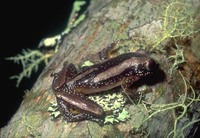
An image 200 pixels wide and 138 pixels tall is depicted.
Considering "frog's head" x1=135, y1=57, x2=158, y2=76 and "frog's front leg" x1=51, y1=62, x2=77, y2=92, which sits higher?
"frog's front leg" x1=51, y1=62, x2=77, y2=92

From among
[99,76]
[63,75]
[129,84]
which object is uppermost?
[63,75]

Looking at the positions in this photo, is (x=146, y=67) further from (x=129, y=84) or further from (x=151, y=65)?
(x=129, y=84)

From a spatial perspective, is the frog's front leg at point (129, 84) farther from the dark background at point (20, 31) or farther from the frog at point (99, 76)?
the dark background at point (20, 31)

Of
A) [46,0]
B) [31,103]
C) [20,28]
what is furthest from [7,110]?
[31,103]

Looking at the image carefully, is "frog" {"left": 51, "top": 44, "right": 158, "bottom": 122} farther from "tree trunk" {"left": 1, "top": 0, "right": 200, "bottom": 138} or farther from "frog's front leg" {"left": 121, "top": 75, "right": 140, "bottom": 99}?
"tree trunk" {"left": 1, "top": 0, "right": 200, "bottom": 138}

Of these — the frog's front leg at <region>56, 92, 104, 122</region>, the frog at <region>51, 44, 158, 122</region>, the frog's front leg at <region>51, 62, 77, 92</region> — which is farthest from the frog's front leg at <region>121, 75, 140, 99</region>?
the frog's front leg at <region>51, 62, 77, 92</region>

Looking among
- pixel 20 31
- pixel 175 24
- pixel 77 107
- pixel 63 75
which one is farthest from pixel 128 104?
pixel 20 31
